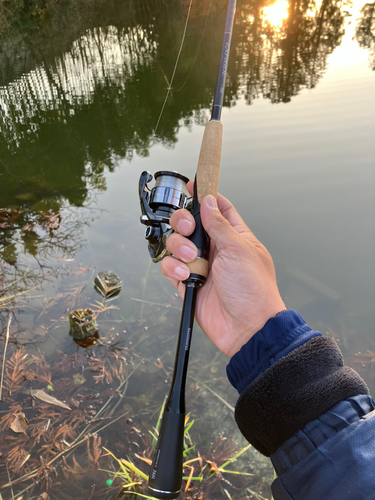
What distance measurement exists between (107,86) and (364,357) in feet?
25.0

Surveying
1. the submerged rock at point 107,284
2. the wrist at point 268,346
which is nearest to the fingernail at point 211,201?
the wrist at point 268,346

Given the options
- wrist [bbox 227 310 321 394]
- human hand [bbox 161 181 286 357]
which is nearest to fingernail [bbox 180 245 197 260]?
human hand [bbox 161 181 286 357]

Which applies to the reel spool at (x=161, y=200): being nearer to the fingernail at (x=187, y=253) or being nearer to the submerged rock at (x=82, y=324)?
the fingernail at (x=187, y=253)

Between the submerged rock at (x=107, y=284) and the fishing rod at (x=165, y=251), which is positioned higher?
the fishing rod at (x=165, y=251)

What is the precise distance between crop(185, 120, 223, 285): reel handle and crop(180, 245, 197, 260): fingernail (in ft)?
0.09

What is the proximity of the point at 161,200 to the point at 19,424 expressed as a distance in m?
1.76

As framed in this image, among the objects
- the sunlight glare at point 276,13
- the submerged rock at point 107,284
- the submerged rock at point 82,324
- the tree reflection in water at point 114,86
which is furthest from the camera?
the sunlight glare at point 276,13

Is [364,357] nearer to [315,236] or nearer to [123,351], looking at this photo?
[315,236]

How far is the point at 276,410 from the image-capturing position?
115 centimetres

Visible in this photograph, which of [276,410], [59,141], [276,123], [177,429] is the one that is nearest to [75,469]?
[177,429]

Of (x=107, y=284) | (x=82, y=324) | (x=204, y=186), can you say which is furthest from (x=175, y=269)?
(x=107, y=284)

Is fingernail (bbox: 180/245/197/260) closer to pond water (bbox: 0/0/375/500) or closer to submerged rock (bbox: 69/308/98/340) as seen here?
pond water (bbox: 0/0/375/500)

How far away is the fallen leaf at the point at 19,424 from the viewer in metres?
2.08

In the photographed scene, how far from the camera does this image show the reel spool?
68.7 inches
